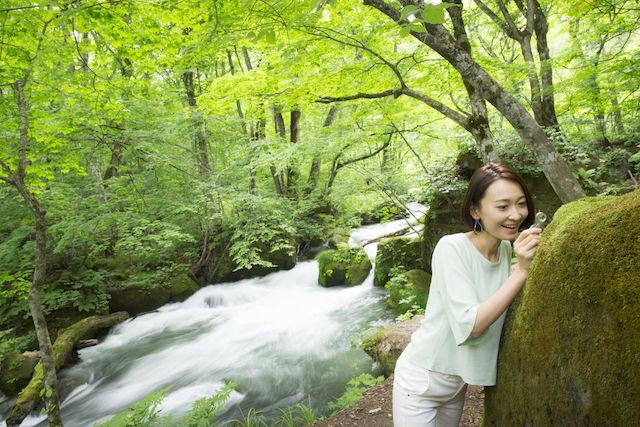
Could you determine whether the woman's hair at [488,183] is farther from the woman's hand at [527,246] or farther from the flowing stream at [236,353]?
the flowing stream at [236,353]

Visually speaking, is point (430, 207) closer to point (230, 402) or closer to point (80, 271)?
point (230, 402)

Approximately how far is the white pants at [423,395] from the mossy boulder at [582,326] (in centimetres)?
25

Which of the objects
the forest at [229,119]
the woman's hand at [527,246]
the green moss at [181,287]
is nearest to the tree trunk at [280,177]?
the forest at [229,119]

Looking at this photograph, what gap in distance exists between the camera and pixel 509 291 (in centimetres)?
128

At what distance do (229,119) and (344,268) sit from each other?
6199 millimetres

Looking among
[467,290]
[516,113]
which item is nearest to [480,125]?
[516,113]

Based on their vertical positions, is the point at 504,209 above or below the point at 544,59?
below

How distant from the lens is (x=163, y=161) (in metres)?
7.50

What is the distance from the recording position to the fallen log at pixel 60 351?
6.14m

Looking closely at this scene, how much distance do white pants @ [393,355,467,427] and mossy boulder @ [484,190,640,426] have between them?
0.25m

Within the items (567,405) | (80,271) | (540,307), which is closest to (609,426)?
(567,405)

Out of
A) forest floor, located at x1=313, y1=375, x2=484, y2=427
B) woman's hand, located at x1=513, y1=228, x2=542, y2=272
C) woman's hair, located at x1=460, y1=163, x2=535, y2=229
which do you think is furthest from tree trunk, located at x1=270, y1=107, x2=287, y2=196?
woman's hand, located at x1=513, y1=228, x2=542, y2=272

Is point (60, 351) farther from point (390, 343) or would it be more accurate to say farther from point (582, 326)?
point (582, 326)

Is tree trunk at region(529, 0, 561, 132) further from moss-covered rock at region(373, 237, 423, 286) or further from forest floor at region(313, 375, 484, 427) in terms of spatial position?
forest floor at region(313, 375, 484, 427)
